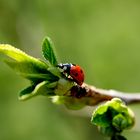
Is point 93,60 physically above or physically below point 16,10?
above

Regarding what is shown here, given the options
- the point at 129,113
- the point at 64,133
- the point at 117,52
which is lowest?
the point at 129,113

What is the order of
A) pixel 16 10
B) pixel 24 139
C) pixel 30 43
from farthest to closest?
pixel 24 139 < pixel 16 10 < pixel 30 43

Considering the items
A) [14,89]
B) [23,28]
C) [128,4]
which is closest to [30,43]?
[23,28]

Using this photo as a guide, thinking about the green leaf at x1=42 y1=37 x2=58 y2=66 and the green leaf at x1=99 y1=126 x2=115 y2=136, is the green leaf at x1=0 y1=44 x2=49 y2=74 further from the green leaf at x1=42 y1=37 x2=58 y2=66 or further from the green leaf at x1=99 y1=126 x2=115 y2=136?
the green leaf at x1=99 y1=126 x2=115 y2=136

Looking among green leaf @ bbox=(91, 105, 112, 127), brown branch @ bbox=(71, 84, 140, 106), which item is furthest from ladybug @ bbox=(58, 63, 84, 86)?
green leaf @ bbox=(91, 105, 112, 127)

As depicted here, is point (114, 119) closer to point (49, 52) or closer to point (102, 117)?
point (102, 117)

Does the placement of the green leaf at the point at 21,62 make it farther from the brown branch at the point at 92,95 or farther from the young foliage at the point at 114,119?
the young foliage at the point at 114,119

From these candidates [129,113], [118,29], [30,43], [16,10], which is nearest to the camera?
[129,113]

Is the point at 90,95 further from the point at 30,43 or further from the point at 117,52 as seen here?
the point at 117,52
